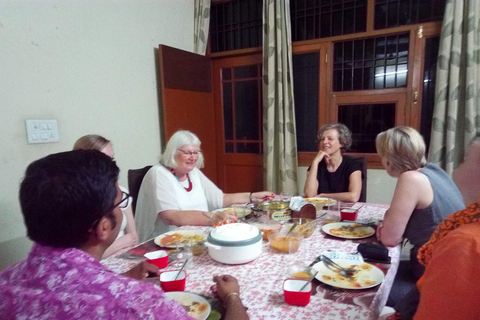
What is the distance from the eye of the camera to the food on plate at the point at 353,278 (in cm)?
91

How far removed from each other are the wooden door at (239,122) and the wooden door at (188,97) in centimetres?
11

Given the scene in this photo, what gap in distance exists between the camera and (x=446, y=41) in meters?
2.43

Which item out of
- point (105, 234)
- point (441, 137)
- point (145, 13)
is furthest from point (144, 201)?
point (441, 137)

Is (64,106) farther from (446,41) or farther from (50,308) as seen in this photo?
(446,41)

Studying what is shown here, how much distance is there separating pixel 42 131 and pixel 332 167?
6.71ft

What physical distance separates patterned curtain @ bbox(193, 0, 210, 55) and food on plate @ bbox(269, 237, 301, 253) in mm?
2675

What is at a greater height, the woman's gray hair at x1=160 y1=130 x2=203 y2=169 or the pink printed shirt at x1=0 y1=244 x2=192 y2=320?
the woman's gray hair at x1=160 y1=130 x2=203 y2=169

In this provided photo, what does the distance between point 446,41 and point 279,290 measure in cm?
253

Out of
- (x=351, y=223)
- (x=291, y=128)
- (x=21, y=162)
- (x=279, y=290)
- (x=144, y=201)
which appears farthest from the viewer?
(x=291, y=128)

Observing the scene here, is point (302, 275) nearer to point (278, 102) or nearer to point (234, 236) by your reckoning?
point (234, 236)

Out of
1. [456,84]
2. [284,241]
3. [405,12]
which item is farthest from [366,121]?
[284,241]

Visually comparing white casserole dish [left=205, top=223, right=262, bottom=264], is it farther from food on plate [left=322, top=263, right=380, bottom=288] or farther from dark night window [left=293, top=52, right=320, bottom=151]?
dark night window [left=293, top=52, right=320, bottom=151]

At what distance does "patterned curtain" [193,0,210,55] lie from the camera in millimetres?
3281

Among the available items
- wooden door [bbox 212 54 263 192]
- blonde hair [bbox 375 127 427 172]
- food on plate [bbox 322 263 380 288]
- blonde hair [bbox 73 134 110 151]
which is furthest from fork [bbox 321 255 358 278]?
wooden door [bbox 212 54 263 192]
